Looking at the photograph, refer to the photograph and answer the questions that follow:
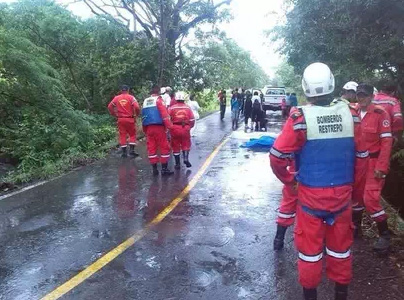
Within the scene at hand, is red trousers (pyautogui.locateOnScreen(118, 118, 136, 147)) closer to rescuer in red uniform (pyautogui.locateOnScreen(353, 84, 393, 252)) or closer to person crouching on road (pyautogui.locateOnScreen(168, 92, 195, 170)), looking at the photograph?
person crouching on road (pyautogui.locateOnScreen(168, 92, 195, 170))

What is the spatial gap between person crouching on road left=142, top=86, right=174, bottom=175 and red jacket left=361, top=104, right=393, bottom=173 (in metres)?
4.74

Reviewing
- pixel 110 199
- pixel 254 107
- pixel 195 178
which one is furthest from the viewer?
pixel 254 107

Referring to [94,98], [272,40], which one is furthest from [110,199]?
[272,40]

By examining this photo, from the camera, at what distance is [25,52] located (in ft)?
34.1

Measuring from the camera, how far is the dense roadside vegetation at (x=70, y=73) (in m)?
10.6

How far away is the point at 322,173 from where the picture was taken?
336 cm

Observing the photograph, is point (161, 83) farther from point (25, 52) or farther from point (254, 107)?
point (25, 52)

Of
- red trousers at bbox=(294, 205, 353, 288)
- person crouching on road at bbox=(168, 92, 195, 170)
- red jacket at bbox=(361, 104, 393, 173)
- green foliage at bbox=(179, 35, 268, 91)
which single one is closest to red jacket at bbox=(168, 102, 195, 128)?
person crouching on road at bbox=(168, 92, 195, 170)

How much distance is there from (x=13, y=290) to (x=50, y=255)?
0.84 m

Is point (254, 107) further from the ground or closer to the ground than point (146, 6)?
closer to the ground

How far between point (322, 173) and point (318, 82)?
0.74m

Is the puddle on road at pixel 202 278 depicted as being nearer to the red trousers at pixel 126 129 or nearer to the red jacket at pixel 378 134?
the red jacket at pixel 378 134

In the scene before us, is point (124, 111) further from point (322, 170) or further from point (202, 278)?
point (322, 170)

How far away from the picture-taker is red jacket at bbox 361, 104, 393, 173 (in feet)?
15.3
